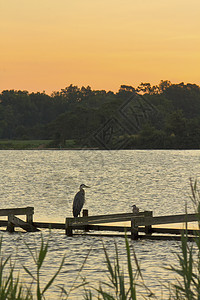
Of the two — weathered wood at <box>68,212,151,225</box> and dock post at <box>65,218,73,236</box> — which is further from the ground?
weathered wood at <box>68,212,151,225</box>

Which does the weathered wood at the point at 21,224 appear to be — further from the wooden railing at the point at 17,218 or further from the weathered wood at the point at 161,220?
the weathered wood at the point at 161,220

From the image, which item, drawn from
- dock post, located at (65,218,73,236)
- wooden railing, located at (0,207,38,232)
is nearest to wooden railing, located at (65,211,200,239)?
dock post, located at (65,218,73,236)

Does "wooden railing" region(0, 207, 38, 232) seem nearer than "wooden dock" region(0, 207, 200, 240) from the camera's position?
No

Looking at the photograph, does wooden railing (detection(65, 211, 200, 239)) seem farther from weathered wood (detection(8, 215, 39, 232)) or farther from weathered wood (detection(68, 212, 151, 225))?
weathered wood (detection(8, 215, 39, 232))

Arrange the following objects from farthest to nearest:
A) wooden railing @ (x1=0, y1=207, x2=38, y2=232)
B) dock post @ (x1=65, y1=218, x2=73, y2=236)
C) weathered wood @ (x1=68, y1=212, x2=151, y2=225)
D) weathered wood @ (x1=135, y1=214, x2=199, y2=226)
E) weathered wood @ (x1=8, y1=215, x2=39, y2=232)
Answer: weathered wood @ (x1=8, y1=215, x2=39, y2=232) < wooden railing @ (x1=0, y1=207, x2=38, y2=232) < dock post @ (x1=65, y1=218, x2=73, y2=236) < weathered wood @ (x1=68, y1=212, x2=151, y2=225) < weathered wood @ (x1=135, y1=214, x2=199, y2=226)

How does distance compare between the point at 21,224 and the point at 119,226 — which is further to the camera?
the point at 21,224

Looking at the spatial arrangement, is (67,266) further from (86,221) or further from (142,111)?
(142,111)

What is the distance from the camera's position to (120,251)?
698 inches

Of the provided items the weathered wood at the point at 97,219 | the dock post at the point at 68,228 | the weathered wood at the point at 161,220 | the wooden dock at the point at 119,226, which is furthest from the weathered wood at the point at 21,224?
the weathered wood at the point at 161,220

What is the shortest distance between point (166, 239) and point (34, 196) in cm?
2880

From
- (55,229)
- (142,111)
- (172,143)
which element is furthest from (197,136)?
(142,111)

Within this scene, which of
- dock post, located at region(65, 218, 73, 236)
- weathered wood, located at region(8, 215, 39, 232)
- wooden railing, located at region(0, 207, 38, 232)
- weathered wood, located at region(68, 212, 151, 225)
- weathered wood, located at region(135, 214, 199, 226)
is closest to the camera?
weathered wood, located at region(135, 214, 199, 226)

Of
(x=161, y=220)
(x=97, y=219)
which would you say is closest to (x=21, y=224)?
(x=97, y=219)

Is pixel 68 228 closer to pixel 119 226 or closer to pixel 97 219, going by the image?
pixel 97 219
